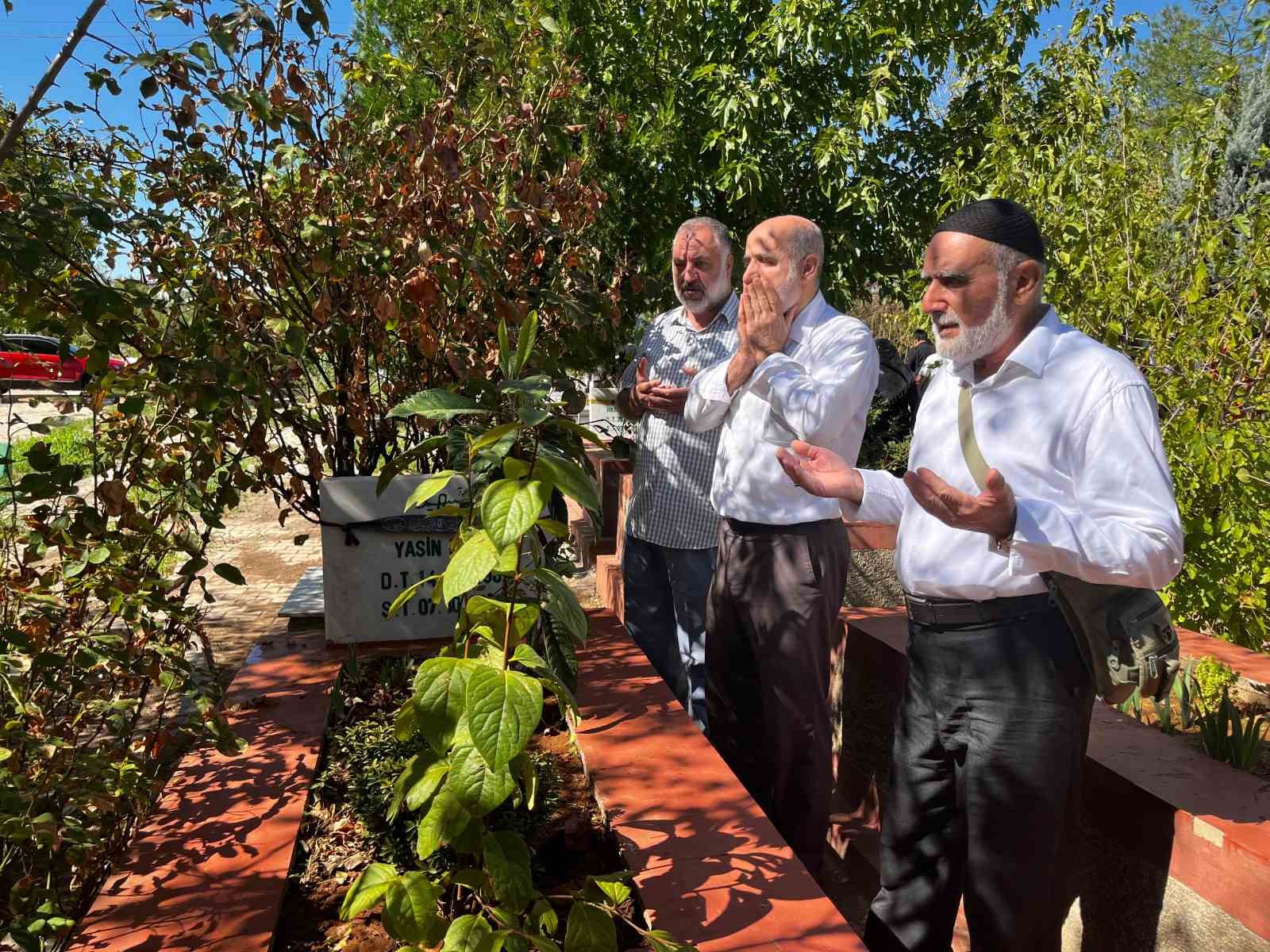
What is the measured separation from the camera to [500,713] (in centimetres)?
143

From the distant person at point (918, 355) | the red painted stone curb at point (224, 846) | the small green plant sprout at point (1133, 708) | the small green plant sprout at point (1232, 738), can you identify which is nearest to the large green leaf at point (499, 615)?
the red painted stone curb at point (224, 846)

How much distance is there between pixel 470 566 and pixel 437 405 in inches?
17.7

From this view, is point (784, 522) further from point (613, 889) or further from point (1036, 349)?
point (613, 889)

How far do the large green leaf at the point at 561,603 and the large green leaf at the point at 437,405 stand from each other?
1.15ft

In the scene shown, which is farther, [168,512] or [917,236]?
[917,236]

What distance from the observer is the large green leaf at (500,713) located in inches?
55.4

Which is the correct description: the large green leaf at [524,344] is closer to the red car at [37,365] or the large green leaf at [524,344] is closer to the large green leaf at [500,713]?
the large green leaf at [500,713]

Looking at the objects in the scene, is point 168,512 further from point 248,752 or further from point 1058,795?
point 1058,795

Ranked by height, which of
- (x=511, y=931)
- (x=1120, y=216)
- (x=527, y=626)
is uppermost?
(x=1120, y=216)

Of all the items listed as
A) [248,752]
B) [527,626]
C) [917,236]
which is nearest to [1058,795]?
[527,626]

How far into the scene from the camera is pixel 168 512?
100 inches

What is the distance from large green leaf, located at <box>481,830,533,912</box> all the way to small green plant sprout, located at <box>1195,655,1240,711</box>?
2239 millimetres

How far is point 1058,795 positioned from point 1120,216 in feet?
9.27

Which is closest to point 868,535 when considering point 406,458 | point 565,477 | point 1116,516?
point 1116,516
